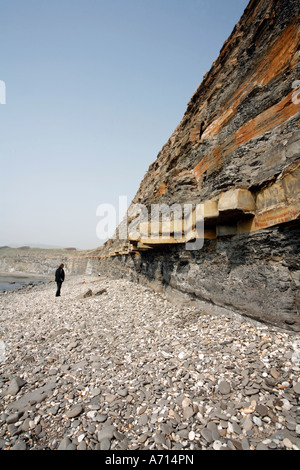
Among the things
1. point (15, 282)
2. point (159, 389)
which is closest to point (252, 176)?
point (159, 389)

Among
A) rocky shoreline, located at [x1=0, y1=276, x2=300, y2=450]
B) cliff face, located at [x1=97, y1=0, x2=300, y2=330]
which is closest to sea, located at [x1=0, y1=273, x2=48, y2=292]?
rocky shoreline, located at [x1=0, y1=276, x2=300, y2=450]

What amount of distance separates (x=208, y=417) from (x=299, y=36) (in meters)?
6.33

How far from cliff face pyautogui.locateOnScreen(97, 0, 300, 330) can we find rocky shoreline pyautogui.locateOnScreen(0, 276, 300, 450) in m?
0.74

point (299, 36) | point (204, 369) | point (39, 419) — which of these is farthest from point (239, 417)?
point (299, 36)

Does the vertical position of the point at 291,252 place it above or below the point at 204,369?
above

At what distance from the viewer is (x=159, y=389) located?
3156 mm

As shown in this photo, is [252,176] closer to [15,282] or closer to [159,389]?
[159,389]

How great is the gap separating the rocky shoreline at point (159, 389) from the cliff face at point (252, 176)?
0.74 m

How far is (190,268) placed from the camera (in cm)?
627

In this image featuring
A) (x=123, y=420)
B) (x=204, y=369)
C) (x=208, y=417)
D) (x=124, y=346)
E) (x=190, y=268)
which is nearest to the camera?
(x=208, y=417)

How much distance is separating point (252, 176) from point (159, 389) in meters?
4.29

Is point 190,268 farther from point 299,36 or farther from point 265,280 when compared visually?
point 299,36

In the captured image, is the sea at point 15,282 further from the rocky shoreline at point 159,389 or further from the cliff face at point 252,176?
the cliff face at point 252,176

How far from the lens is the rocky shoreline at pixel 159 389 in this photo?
2.38m
